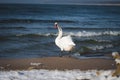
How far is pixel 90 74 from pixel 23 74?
196 centimetres

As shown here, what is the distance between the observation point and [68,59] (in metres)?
13.6

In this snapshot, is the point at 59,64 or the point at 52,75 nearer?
the point at 52,75

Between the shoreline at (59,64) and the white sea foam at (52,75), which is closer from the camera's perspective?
the white sea foam at (52,75)

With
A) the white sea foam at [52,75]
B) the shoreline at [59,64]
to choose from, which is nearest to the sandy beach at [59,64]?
the shoreline at [59,64]

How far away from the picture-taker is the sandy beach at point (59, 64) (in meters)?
11.7

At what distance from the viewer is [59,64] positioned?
12422 millimetres

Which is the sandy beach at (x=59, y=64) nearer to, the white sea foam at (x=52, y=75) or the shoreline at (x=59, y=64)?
the shoreline at (x=59, y=64)

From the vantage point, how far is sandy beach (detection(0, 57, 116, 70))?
11742 mm

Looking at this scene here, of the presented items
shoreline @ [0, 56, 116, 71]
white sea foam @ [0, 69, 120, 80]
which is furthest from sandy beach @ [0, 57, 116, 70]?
white sea foam @ [0, 69, 120, 80]

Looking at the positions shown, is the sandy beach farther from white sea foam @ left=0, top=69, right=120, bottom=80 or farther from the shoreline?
white sea foam @ left=0, top=69, right=120, bottom=80

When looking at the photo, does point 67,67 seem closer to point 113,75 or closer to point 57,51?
point 113,75

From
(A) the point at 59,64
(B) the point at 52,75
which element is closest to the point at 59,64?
(A) the point at 59,64

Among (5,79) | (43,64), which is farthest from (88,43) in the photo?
(5,79)

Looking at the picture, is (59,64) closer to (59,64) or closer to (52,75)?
(59,64)
